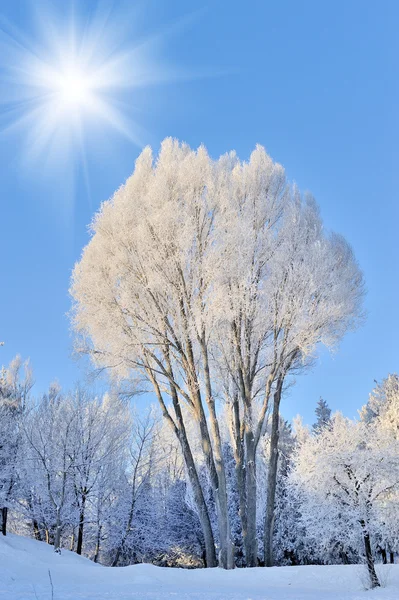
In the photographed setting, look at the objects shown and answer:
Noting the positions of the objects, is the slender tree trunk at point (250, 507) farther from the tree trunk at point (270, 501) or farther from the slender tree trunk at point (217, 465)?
the slender tree trunk at point (217, 465)

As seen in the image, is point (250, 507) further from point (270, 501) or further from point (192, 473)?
point (192, 473)

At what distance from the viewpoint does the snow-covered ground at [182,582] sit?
15.3 feet

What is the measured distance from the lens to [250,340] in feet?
34.0

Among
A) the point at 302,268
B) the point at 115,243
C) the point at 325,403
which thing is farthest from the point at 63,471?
the point at 325,403

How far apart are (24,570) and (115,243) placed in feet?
22.6

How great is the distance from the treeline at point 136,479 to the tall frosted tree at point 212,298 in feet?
5.29

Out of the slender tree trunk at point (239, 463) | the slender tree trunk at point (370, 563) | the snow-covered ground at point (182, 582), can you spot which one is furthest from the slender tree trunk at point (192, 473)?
the slender tree trunk at point (370, 563)

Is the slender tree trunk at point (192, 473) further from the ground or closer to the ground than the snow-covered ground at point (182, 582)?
further from the ground

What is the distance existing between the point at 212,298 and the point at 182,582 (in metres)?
5.40

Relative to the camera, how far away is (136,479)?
20734mm

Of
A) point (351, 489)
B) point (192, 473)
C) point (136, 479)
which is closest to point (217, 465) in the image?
point (192, 473)

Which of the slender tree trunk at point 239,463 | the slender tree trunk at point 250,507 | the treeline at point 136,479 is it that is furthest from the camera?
the slender tree trunk at point 239,463

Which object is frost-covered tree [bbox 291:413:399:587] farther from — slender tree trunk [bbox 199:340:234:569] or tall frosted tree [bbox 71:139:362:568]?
slender tree trunk [bbox 199:340:234:569]

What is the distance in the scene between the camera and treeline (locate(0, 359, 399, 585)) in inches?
378
